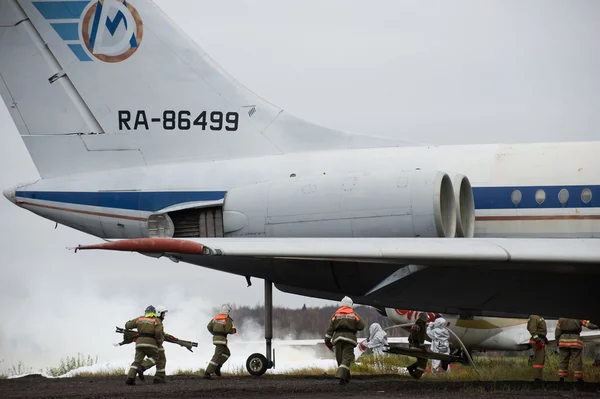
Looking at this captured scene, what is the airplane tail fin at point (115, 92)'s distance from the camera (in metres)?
17.0

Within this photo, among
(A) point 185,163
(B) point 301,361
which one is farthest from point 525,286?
(B) point 301,361

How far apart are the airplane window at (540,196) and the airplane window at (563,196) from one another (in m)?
0.22

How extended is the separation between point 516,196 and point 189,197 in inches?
199

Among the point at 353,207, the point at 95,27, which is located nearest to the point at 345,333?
the point at 353,207

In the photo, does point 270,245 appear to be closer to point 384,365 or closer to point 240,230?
point 240,230

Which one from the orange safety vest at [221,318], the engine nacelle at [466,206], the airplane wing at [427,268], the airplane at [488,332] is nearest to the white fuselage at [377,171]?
the engine nacelle at [466,206]

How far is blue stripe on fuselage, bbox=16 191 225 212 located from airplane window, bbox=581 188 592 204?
5.37 meters

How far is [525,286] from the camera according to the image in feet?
41.3

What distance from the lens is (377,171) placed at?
15.2 meters

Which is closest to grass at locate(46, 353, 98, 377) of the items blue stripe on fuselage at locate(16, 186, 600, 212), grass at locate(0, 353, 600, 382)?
grass at locate(0, 353, 600, 382)

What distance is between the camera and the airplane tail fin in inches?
669

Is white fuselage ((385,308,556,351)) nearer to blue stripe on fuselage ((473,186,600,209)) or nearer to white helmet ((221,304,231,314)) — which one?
white helmet ((221,304,231,314))

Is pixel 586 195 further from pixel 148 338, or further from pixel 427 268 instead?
pixel 148 338

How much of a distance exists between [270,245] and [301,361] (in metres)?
12.1
